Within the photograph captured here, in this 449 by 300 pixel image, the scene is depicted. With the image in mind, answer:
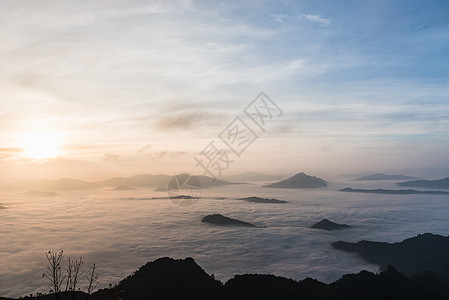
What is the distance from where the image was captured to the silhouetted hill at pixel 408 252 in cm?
9519

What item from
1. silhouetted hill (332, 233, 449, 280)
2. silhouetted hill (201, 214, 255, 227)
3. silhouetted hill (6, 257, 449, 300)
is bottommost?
silhouetted hill (332, 233, 449, 280)

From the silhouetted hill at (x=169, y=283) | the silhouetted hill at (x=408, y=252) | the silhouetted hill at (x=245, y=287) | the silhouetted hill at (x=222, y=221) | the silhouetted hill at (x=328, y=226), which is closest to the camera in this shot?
the silhouetted hill at (x=169, y=283)

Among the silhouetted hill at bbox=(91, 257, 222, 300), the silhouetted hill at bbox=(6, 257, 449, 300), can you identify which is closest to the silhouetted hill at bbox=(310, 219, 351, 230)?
the silhouetted hill at bbox=(6, 257, 449, 300)

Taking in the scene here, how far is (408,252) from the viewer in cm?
11038

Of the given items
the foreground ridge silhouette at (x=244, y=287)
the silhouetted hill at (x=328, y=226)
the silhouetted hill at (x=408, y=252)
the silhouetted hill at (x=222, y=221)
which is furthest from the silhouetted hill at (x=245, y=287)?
the silhouetted hill at (x=222, y=221)

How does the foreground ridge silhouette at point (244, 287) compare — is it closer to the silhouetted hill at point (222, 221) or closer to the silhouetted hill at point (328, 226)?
the silhouetted hill at point (328, 226)

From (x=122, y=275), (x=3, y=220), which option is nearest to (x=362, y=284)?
(x=122, y=275)

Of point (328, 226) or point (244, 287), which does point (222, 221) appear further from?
point (244, 287)

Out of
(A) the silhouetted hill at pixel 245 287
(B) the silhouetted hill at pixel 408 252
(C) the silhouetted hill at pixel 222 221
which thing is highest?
(A) the silhouetted hill at pixel 245 287

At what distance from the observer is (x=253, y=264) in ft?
322

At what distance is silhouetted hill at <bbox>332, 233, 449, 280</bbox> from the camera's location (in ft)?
312

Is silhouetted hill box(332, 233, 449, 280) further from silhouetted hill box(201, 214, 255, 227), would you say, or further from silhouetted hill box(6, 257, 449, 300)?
silhouetted hill box(201, 214, 255, 227)

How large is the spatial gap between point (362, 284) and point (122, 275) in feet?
207

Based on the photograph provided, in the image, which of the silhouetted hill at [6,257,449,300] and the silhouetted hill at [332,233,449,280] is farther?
the silhouetted hill at [332,233,449,280]
